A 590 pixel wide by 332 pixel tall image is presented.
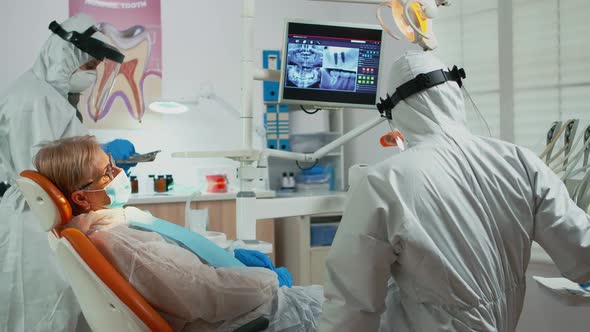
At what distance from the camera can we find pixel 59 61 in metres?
2.20

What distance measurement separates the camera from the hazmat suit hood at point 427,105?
124 centimetres

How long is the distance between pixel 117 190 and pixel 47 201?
0.24 m

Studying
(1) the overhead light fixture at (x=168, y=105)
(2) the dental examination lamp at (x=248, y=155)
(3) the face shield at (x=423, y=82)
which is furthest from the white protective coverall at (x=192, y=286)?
(1) the overhead light fixture at (x=168, y=105)

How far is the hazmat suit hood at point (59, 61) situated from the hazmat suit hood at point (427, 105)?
60.2 inches

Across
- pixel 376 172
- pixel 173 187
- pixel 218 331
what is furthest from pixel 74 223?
pixel 173 187

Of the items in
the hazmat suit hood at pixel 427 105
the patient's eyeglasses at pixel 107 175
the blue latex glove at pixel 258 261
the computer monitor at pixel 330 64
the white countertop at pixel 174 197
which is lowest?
the blue latex glove at pixel 258 261

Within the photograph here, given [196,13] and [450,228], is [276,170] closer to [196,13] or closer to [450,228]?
[196,13]

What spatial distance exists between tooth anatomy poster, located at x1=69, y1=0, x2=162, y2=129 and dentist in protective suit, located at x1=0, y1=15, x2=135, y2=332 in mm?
1303

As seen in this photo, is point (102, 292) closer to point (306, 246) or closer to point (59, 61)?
point (59, 61)

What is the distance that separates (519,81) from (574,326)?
121cm

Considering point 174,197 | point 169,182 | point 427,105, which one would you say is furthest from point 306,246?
point 427,105

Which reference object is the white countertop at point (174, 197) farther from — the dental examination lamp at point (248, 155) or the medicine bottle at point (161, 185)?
the dental examination lamp at point (248, 155)

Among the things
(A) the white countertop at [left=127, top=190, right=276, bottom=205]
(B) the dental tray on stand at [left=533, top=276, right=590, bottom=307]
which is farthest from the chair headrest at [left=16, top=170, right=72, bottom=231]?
(A) the white countertop at [left=127, top=190, right=276, bottom=205]

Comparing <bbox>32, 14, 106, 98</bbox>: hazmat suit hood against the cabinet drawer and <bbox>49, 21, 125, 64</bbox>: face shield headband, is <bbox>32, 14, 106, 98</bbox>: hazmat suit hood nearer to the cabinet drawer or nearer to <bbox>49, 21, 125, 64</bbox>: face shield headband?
<bbox>49, 21, 125, 64</bbox>: face shield headband
